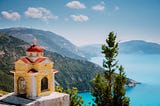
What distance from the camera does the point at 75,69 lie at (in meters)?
192

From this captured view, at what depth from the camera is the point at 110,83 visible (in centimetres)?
2205

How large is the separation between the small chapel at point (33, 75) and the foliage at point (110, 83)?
21.7 feet

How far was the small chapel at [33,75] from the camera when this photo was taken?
15.1 meters

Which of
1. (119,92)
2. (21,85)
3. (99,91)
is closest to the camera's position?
(21,85)

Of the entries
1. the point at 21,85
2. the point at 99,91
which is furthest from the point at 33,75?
the point at 99,91

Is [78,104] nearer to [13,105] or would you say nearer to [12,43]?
[13,105]

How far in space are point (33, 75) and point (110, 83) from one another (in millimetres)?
8894

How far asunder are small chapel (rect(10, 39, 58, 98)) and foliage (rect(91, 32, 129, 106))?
661cm

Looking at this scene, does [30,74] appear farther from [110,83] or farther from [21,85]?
[110,83]

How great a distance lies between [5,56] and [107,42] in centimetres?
15173

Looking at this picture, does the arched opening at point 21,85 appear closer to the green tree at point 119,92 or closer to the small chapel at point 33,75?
the small chapel at point 33,75

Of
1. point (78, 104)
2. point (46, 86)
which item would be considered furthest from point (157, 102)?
point (46, 86)

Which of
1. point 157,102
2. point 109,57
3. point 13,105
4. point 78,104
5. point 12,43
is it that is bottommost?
point 157,102

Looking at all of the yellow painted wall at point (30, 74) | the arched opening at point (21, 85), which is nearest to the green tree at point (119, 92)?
the yellow painted wall at point (30, 74)
